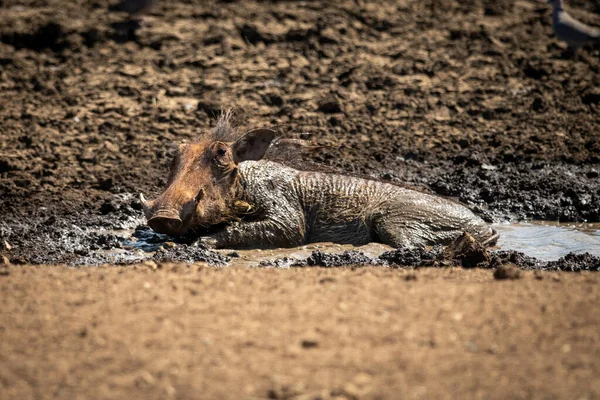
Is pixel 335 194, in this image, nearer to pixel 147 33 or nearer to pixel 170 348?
pixel 170 348

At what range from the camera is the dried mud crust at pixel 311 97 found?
9430 millimetres

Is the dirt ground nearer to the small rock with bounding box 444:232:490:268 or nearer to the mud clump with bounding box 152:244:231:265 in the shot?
the mud clump with bounding box 152:244:231:265

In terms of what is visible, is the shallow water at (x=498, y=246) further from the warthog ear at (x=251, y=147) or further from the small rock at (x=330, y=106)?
the small rock at (x=330, y=106)

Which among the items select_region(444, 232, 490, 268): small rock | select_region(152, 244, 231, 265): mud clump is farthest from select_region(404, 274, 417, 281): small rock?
select_region(152, 244, 231, 265): mud clump

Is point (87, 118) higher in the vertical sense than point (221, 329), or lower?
lower

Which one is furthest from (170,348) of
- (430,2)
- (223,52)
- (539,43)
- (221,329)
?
(430,2)

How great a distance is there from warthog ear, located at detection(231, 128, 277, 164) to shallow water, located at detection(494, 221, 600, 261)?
2.25 meters

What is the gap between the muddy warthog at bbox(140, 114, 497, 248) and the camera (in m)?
7.85

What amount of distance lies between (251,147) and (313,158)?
1843 millimetres

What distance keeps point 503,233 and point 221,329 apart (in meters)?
4.61

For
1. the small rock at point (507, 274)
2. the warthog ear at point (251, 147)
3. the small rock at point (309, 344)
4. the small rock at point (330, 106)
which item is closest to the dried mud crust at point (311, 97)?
the small rock at point (330, 106)

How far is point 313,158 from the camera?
998cm

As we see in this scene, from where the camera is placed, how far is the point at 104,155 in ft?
32.6

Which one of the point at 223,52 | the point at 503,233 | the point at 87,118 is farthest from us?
the point at 223,52
